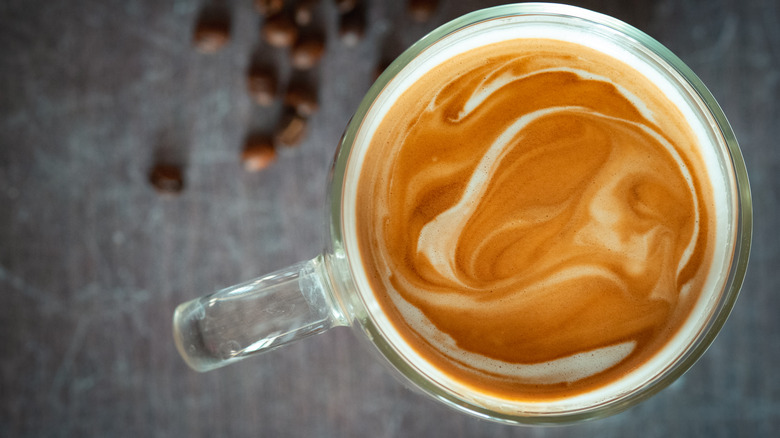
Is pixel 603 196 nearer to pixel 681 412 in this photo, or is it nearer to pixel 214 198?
pixel 681 412

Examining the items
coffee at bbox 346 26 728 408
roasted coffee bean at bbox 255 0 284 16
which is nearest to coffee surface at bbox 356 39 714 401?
coffee at bbox 346 26 728 408

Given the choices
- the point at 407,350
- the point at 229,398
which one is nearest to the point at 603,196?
the point at 407,350

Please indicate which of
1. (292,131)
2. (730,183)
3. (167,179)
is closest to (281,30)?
(292,131)

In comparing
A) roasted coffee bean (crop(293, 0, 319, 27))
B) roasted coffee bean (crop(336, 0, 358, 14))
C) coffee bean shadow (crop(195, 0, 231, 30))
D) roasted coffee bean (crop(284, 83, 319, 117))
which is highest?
coffee bean shadow (crop(195, 0, 231, 30))

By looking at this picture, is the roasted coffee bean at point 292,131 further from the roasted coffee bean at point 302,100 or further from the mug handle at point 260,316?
the mug handle at point 260,316

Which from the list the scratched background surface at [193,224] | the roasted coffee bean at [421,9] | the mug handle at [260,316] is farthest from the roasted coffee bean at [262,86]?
the mug handle at [260,316]

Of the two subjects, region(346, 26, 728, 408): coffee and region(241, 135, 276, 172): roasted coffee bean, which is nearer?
region(346, 26, 728, 408): coffee

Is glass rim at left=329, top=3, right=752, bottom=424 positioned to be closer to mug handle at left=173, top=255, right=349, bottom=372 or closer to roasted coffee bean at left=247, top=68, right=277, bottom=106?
mug handle at left=173, top=255, right=349, bottom=372

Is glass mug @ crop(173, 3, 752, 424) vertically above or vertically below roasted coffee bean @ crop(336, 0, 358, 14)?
below
